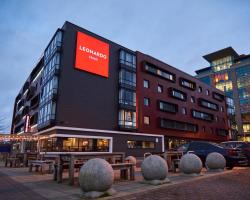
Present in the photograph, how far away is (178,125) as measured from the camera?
1774 inches

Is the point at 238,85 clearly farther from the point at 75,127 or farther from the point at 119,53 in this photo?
the point at 75,127

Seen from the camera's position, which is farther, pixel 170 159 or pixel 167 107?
pixel 167 107

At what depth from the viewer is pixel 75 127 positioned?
27688 mm

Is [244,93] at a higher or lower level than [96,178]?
higher

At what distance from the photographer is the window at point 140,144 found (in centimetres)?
3449

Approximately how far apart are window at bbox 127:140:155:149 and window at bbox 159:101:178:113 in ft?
23.4

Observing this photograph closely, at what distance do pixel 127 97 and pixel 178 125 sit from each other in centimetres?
1557

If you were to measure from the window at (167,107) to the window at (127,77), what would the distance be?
25.9 feet


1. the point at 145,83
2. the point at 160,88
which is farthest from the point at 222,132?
the point at 145,83

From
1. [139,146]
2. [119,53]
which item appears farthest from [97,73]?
[139,146]

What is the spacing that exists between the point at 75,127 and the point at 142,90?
15040 millimetres

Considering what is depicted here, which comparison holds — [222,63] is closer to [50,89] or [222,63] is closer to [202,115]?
[202,115]

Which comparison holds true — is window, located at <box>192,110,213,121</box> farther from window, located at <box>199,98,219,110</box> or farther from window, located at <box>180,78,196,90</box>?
window, located at <box>180,78,196,90</box>

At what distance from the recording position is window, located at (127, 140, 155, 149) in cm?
3449
